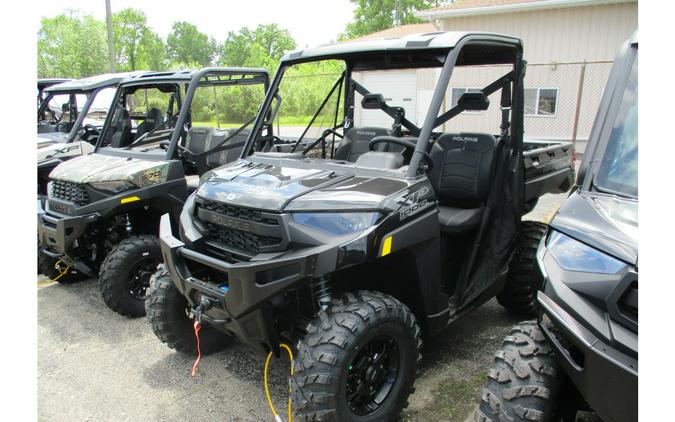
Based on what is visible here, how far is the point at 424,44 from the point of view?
2992 millimetres

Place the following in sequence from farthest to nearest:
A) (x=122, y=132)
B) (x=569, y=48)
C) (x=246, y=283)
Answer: (x=569, y=48) → (x=122, y=132) → (x=246, y=283)

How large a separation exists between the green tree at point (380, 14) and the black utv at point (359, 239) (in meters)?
43.7

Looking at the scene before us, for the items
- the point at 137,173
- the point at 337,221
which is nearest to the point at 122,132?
the point at 137,173

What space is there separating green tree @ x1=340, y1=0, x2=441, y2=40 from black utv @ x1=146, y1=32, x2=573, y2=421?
4373 centimetres

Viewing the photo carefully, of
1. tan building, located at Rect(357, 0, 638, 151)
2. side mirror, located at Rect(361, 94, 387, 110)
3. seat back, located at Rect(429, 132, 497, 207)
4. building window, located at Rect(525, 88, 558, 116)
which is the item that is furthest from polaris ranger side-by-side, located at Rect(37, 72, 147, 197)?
building window, located at Rect(525, 88, 558, 116)

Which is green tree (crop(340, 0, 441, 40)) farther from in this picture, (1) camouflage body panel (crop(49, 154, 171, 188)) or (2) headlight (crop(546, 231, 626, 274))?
(2) headlight (crop(546, 231, 626, 274))

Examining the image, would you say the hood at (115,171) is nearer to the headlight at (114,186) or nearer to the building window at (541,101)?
the headlight at (114,186)

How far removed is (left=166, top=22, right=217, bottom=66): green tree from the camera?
2997 inches

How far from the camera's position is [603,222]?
1883 mm

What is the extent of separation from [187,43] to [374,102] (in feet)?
263

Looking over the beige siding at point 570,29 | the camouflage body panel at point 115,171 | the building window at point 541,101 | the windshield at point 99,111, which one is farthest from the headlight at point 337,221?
the beige siding at point 570,29

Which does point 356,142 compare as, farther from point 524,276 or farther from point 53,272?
point 53,272

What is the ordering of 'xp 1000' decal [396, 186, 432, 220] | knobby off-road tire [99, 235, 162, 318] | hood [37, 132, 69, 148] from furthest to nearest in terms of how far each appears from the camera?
hood [37, 132, 69, 148] → knobby off-road tire [99, 235, 162, 318] → 'xp 1000' decal [396, 186, 432, 220]

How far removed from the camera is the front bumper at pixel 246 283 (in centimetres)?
240
